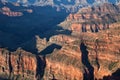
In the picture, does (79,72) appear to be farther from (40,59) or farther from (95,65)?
(40,59)

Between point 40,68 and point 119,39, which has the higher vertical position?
point 119,39

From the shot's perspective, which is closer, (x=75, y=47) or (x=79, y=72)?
(x=79, y=72)

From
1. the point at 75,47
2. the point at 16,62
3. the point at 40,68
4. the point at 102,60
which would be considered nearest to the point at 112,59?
the point at 102,60

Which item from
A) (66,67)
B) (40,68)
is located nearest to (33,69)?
(40,68)

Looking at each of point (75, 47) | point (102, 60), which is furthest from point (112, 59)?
point (75, 47)

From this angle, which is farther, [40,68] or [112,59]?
[40,68]

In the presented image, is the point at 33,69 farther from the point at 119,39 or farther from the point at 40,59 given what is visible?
the point at 119,39

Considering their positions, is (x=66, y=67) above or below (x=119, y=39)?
below

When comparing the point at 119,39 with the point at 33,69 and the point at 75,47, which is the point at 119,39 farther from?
the point at 33,69
